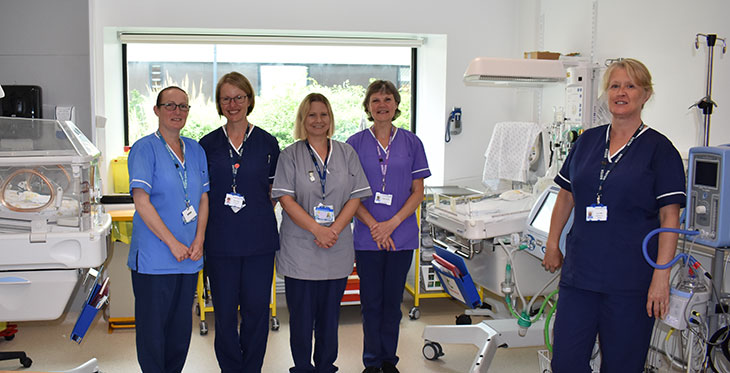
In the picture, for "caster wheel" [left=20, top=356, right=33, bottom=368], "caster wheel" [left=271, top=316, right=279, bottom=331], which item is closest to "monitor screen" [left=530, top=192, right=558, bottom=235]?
"caster wheel" [left=271, top=316, right=279, bottom=331]

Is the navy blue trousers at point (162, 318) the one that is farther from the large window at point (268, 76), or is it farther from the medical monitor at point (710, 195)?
the large window at point (268, 76)

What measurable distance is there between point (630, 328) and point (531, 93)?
2789mm

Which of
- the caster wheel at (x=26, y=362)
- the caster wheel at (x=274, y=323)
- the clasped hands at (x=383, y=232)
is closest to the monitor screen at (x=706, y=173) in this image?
the clasped hands at (x=383, y=232)

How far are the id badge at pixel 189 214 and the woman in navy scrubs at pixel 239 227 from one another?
0.14 metres

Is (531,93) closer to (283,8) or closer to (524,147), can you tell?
(524,147)

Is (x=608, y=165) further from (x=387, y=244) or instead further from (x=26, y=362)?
(x=26, y=362)

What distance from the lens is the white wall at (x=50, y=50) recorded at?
13.6 ft

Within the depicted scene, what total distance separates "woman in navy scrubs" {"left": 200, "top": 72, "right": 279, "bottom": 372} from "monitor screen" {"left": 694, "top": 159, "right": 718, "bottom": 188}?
5.59 ft

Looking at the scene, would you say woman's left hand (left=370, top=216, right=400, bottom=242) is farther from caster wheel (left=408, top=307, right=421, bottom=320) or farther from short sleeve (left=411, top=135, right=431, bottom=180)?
caster wheel (left=408, top=307, right=421, bottom=320)

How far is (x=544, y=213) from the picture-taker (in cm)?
304

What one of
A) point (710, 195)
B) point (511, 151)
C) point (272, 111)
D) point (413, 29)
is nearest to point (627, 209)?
point (710, 195)

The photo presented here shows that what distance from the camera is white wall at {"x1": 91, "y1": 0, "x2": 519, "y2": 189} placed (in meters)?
4.30

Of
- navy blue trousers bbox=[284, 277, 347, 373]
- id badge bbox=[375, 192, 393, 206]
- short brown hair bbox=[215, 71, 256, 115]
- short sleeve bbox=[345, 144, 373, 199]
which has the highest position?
short brown hair bbox=[215, 71, 256, 115]

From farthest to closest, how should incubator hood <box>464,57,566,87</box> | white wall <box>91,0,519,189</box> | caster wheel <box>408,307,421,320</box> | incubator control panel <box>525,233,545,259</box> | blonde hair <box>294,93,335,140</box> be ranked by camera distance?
white wall <box>91,0,519,189</box>, caster wheel <box>408,307,421,320</box>, incubator hood <box>464,57,566,87</box>, incubator control panel <box>525,233,545,259</box>, blonde hair <box>294,93,335,140</box>
